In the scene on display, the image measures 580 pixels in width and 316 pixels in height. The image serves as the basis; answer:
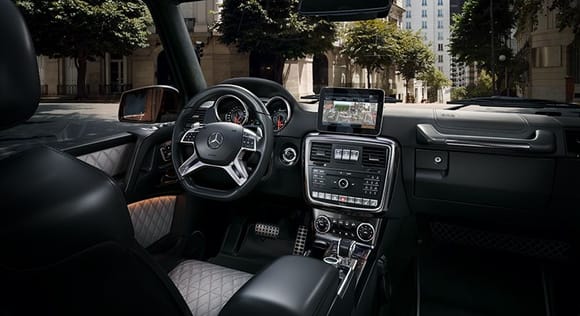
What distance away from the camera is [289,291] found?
1.02 m

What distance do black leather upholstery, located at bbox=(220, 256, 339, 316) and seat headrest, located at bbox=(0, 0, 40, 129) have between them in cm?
54

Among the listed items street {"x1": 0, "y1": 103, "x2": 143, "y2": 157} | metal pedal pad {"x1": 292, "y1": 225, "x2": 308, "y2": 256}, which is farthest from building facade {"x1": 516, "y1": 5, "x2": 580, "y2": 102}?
street {"x1": 0, "y1": 103, "x2": 143, "y2": 157}

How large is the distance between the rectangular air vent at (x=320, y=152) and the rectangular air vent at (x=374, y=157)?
17 cm

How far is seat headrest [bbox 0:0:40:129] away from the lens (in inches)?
28.5

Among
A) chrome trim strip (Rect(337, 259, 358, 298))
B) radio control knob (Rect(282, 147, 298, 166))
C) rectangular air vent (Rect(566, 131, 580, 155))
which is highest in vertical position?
rectangular air vent (Rect(566, 131, 580, 155))

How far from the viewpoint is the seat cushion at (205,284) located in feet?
5.12

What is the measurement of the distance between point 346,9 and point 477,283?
1486 mm

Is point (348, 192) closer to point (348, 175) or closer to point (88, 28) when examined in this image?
Result: point (348, 175)

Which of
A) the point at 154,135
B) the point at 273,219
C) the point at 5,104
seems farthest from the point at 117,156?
the point at 5,104

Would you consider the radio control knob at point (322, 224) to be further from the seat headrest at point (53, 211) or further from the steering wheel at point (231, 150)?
the seat headrest at point (53, 211)

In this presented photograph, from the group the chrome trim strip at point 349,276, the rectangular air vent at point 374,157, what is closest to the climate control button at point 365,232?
the chrome trim strip at point 349,276

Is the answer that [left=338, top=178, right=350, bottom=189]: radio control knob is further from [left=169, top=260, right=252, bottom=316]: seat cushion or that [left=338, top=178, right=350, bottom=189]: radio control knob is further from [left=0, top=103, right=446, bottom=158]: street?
[left=169, top=260, right=252, bottom=316]: seat cushion

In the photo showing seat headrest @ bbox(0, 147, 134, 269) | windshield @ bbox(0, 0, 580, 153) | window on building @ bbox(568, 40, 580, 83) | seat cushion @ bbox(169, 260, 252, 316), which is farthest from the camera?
window on building @ bbox(568, 40, 580, 83)

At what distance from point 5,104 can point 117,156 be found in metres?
1.59
